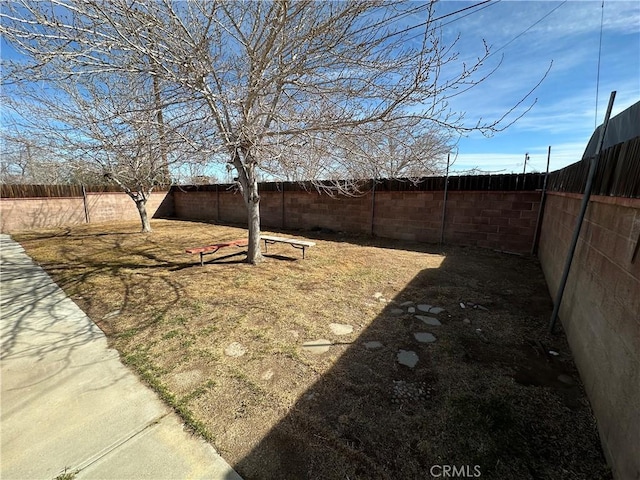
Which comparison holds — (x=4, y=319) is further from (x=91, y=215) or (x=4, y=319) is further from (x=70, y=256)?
(x=91, y=215)

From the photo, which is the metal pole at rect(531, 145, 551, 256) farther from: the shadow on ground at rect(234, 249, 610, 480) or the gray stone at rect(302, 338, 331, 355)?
the gray stone at rect(302, 338, 331, 355)

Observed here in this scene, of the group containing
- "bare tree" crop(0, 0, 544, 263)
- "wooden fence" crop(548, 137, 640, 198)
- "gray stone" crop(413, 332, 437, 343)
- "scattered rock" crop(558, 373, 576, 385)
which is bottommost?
"gray stone" crop(413, 332, 437, 343)

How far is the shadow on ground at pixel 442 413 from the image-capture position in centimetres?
159

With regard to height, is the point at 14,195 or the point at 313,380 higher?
the point at 14,195

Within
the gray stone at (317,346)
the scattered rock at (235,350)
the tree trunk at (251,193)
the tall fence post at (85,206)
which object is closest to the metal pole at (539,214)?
the gray stone at (317,346)

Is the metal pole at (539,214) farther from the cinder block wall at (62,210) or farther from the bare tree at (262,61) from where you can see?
the cinder block wall at (62,210)

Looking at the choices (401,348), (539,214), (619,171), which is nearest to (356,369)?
(401,348)

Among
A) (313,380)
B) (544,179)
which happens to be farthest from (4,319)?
(544,179)

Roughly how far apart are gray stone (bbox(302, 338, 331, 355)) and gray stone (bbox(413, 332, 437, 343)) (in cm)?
95

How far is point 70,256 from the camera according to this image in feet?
21.7

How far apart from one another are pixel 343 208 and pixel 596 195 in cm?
700

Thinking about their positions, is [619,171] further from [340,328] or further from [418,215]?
[418,215]

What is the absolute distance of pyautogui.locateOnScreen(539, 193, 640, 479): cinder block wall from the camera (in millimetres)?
1494

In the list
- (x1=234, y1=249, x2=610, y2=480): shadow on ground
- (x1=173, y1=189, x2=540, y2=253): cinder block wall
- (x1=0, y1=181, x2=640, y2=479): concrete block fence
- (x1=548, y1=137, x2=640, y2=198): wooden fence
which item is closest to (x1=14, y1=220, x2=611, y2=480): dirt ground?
(x1=234, y1=249, x2=610, y2=480): shadow on ground
